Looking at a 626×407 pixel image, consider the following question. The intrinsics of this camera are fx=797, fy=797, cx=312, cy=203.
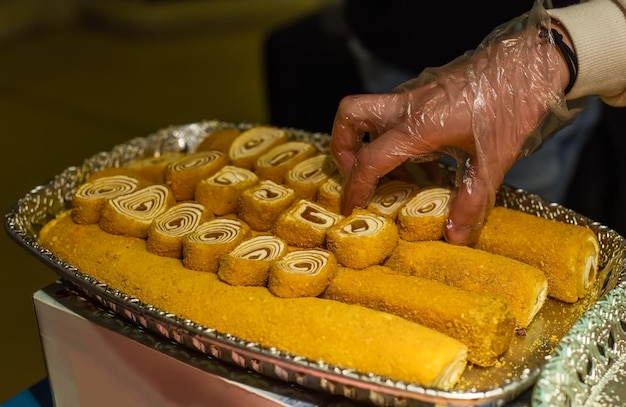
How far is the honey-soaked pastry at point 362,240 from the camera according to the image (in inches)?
42.0

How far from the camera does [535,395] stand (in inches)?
33.6

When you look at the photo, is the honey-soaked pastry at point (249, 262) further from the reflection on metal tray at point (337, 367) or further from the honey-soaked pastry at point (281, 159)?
the honey-soaked pastry at point (281, 159)

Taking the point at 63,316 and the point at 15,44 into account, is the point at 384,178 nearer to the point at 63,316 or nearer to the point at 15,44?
the point at 63,316

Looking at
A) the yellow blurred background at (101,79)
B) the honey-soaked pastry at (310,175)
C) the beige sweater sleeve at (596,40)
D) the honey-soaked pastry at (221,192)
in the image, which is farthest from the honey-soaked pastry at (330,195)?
the yellow blurred background at (101,79)

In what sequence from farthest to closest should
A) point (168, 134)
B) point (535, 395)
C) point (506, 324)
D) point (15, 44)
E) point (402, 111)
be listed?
point (15, 44)
point (168, 134)
point (402, 111)
point (506, 324)
point (535, 395)

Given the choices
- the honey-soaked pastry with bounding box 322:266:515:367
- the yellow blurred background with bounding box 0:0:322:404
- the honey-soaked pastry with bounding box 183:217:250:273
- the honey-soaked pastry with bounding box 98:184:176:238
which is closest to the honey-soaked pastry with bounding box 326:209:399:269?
the honey-soaked pastry with bounding box 322:266:515:367

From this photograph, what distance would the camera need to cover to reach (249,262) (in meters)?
1.03

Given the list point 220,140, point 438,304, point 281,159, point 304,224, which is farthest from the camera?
point 220,140

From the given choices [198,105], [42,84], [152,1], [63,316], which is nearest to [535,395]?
[63,316]

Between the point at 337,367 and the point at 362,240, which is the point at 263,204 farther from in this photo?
the point at 337,367

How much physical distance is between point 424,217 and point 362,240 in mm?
111

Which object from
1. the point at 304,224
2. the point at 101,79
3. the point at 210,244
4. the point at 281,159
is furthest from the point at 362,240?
the point at 101,79

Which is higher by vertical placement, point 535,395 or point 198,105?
point 535,395

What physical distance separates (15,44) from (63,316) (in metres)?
3.97
